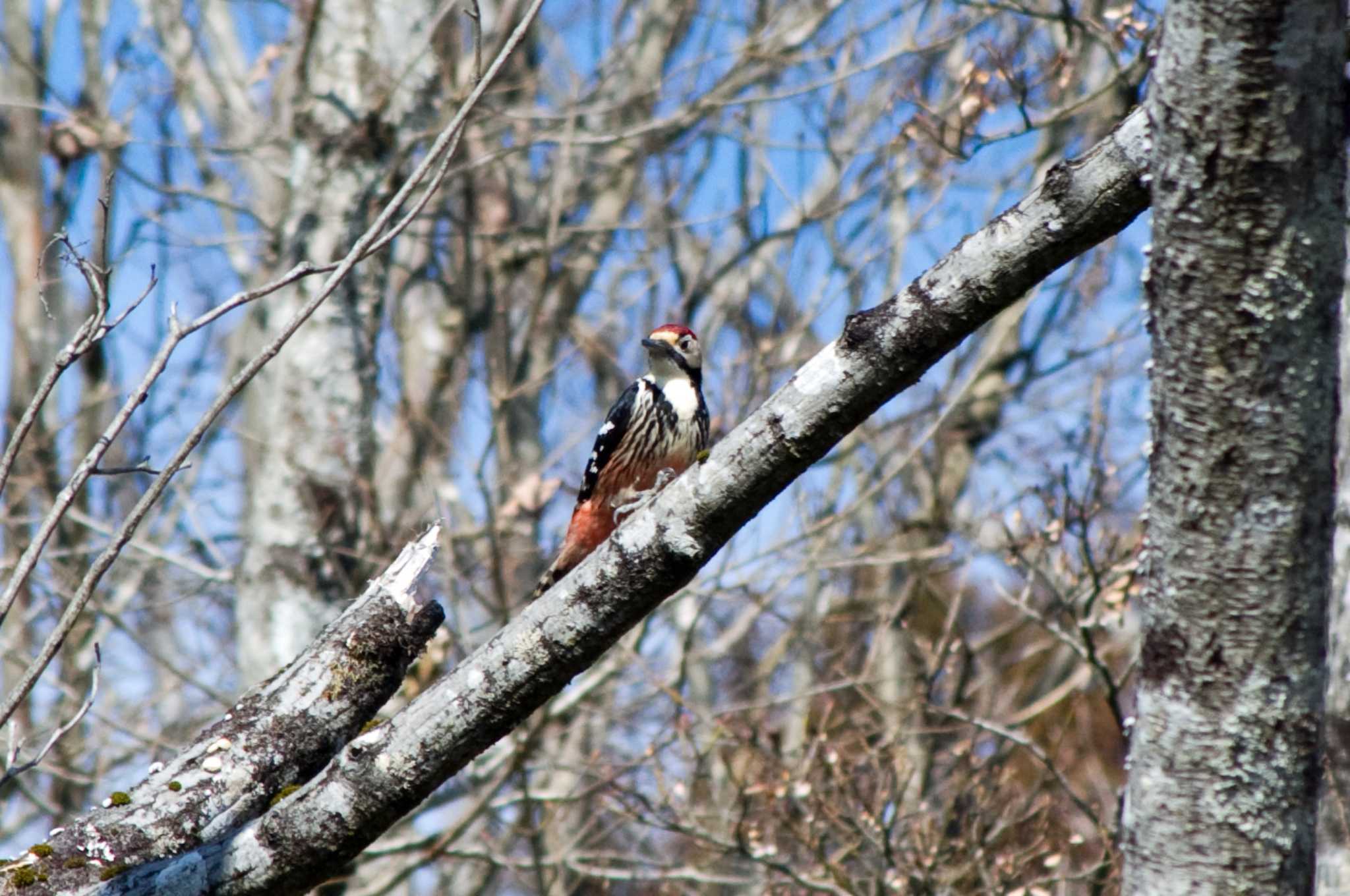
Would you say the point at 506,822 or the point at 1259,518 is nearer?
the point at 1259,518

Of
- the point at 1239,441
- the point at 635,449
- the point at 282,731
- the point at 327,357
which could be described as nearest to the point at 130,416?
the point at 282,731

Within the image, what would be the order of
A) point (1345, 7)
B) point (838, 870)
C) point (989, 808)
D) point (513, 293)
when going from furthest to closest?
point (513, 293), point (989, 808), point (838, 870), point (1345, 7)

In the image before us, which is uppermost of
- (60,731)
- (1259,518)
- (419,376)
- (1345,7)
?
(419,376)

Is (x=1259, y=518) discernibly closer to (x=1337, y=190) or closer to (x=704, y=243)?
(x=1337, y=190)

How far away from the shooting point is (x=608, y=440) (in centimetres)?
598

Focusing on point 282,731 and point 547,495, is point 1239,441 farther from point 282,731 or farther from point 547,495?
point 547,495

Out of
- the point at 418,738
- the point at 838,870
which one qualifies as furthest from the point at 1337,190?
the point at 838,870

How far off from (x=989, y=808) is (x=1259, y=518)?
468 centimetres

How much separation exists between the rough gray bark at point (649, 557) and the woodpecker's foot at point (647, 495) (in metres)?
0.19

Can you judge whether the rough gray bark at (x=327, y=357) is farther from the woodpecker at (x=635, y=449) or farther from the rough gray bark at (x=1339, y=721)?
the rough gray bark at (x=1339, y=721)

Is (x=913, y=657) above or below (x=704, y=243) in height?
below

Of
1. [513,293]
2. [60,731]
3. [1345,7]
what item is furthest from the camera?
[513,293]

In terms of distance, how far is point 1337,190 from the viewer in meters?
1.46

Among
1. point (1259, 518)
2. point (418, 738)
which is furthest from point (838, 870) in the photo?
point (1259, 518)
